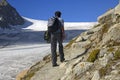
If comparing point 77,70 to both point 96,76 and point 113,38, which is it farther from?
point 113,38

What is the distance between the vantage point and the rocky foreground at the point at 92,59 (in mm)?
9188

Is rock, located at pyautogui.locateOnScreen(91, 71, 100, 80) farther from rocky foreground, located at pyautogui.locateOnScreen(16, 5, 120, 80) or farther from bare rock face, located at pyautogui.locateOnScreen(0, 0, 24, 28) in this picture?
bare rock face, located at pyautogui.locateOnScreen(0, 0, 24, 28)

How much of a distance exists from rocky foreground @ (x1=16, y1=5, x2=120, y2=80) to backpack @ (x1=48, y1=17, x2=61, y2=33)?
118cm

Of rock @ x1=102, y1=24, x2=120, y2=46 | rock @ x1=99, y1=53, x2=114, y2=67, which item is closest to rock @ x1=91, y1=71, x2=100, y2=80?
rock @ x1=99, y1=53, x2=114, y2=67

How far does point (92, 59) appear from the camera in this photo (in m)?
10.3

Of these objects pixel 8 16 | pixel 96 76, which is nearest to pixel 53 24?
pixel 96 76

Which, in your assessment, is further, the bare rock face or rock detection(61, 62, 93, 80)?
the bare rock face

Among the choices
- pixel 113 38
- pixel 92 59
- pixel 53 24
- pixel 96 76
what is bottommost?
pixel 96 76

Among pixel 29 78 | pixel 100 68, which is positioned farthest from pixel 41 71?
pixel 100 68

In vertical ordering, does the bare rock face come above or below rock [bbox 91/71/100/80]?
above

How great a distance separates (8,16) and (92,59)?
175 meters

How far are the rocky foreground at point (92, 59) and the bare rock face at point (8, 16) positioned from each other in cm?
15484

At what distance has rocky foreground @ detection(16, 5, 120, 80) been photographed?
30.1 feet

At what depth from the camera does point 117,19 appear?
12.7 m
